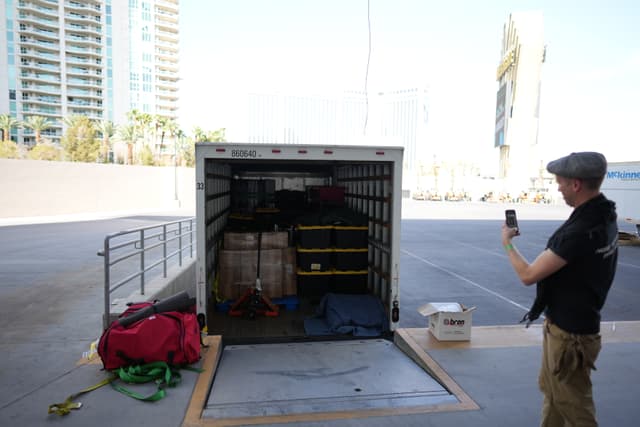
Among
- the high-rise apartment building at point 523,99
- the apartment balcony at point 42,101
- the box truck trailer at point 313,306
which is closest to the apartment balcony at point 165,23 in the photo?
the apartment balcony at point 42,101

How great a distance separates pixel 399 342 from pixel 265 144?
2.98 metres

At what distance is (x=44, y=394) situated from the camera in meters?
3.75

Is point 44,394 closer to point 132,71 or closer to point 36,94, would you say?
point 36,94

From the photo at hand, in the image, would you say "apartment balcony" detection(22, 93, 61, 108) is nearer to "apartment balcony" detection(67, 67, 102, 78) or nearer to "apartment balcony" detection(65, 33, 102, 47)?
"apartment balcony" detection(67, 67, 102, 78)

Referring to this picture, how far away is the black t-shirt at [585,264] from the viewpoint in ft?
7.68

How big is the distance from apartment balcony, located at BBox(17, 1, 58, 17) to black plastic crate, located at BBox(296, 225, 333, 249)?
305 feet

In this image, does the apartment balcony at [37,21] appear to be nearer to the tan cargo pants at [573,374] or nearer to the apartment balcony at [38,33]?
the apartment balcony at [38,33]

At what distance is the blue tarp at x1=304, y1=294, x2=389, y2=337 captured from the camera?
564cm

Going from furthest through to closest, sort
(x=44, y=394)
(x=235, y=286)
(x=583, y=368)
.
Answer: (x=235, y=286), (x=44, y=394), (x=583, y=368)

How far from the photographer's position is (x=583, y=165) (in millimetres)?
2402

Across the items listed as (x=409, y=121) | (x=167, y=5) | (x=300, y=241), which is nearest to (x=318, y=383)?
(x=300, y=241)

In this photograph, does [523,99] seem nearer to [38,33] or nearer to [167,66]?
[167,66]

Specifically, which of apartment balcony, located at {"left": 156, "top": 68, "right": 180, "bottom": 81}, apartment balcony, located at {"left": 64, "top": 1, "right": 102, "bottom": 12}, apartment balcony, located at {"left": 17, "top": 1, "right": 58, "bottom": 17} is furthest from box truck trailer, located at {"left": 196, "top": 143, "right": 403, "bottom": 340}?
apartment balcony, located at {"left": 156, "top": 68, "right": 180, "bottom": 81}

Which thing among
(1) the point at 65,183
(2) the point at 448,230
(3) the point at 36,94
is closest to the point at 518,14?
(2) the point at 448,230
